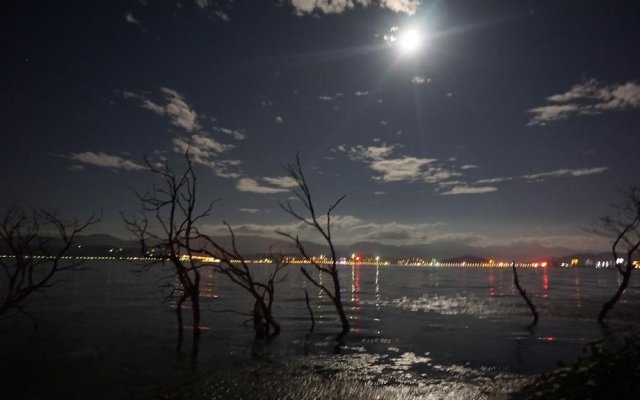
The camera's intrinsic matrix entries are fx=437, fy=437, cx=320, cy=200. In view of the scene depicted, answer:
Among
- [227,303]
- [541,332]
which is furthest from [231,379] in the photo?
[227,303]

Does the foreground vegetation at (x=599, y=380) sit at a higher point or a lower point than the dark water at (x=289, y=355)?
higher

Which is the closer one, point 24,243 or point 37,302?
point 24,243

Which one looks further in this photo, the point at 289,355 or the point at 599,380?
the point at 289,355

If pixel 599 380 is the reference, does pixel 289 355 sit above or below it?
below

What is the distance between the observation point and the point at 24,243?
17297 mm

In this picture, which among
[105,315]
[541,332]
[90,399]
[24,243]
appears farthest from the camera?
[105,315]

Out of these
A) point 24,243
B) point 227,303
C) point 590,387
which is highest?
point 24,243

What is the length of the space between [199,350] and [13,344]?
423 inches

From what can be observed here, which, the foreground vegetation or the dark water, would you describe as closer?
the foreground vegetation

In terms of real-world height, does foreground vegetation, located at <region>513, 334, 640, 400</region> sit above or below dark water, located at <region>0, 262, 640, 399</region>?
above

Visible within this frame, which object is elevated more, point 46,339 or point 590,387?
point 590,387

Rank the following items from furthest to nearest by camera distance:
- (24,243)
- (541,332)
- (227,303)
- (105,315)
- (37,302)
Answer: (227,303)
(37,302)
(105,315)
(541,332)
(24,243)

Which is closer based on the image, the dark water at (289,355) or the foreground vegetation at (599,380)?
the foreground vegetation at (599,380)

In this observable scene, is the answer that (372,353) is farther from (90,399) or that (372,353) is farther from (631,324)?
(631,324)
